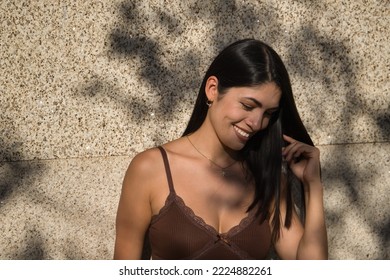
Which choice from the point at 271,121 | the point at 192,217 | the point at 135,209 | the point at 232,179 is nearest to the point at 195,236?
the point at 192,217

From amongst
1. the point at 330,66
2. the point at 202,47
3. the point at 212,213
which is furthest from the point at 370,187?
the point at 202,47

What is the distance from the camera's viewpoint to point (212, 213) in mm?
2990

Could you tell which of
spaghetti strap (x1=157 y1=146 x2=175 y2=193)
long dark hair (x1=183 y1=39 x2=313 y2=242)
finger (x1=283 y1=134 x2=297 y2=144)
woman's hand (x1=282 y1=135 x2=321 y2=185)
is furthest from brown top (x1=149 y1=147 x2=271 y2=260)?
finger (x1=283 y1=134 x2=297 y2=144)

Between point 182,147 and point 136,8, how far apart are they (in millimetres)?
949

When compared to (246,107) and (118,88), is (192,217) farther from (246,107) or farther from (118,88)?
(118,88)

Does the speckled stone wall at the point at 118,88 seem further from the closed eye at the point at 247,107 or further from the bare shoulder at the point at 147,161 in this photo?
the closed eye at the point at 247,107

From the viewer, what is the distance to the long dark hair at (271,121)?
109 inches

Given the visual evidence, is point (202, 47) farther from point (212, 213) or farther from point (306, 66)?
point (212, 213)

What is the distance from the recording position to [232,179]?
316cm

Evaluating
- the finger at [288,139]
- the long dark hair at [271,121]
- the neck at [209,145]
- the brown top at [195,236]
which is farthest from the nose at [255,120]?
the brown top at [195,236]

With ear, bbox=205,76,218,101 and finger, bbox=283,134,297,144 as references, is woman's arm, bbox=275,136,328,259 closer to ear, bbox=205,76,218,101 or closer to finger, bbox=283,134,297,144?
finger, bbox=283,134,297,144

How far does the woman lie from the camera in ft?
9.17

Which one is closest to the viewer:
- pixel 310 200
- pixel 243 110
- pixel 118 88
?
Result: pixel 243 110

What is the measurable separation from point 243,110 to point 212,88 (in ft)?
0.76
